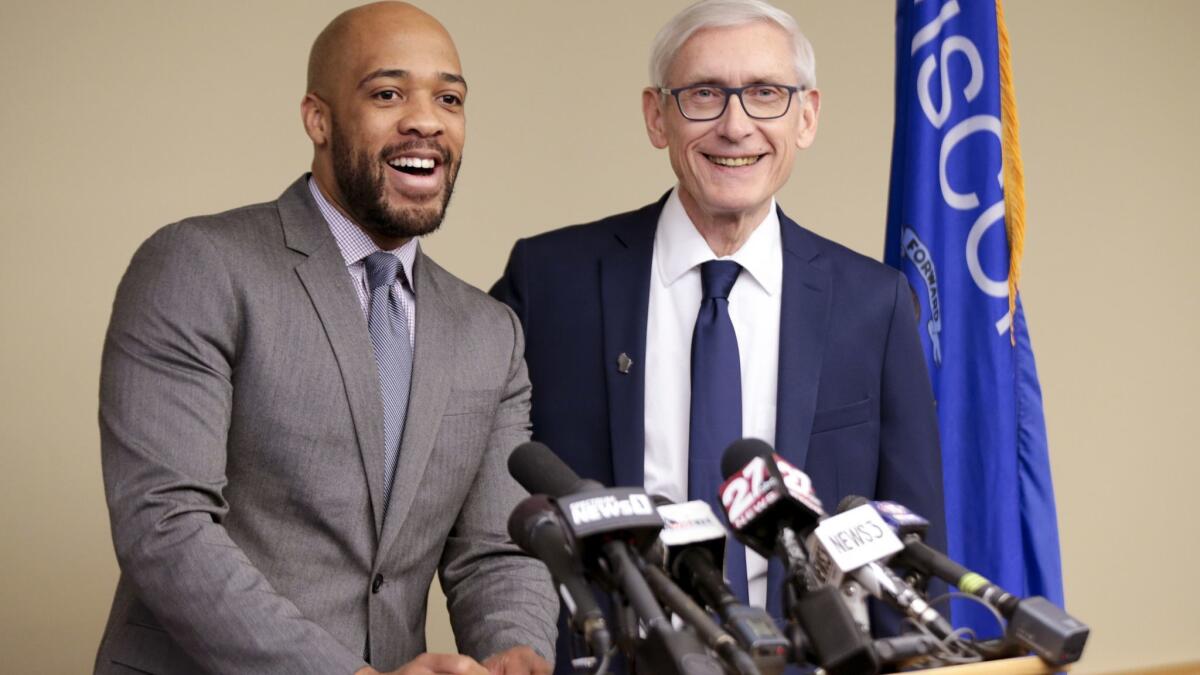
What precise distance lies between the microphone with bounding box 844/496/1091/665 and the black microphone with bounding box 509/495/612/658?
0.34 meters

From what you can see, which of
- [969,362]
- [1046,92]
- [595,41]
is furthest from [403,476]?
[1046,92]

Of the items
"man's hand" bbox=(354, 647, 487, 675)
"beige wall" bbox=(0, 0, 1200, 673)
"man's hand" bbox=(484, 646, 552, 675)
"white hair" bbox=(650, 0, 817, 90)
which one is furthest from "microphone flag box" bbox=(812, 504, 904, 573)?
"beige wall" bbox=(0, 0, 1200, 673)

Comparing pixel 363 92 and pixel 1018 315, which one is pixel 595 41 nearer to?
pixel 1018 315

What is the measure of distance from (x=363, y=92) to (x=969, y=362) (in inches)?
55.0

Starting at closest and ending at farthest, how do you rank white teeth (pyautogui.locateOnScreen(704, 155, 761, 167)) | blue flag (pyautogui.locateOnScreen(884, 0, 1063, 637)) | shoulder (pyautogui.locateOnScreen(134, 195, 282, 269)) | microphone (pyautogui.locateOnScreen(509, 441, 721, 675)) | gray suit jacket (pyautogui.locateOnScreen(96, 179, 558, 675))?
microphone (pyautogui.locateOnScreen(509, 441, 721, 675)) < gray suit jacket (pyautogui.locateOnScreen(96, 179, 558, 675)) < shoulder (pyautogui.locateOnScreen(134, 195, 282, 269)) < white teeth (pyautogui.locateOnScreen(704, 155, 761, 167)) < blue flag (pyautogui.locateOnScreen(884, 0, 1063, 637))

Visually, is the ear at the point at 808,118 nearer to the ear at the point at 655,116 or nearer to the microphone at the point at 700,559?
the ear at the point at 655,116

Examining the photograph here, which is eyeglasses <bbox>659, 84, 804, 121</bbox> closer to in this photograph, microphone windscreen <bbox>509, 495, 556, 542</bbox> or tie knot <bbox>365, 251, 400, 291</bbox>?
tie knot <bbox>365, 251, 400, 291</bbox>

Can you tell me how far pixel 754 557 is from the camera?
2.21 m

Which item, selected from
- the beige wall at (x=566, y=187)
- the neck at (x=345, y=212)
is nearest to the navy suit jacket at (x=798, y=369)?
the neck at (x=345, y=212)

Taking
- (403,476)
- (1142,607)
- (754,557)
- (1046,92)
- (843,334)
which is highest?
(1046,92)

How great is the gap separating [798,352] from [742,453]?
2.75ft

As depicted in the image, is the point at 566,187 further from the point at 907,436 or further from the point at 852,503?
the point at 852,503

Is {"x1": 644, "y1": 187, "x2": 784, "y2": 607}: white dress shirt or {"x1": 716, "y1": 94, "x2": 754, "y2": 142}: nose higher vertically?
{"x1": 716, "y1": 94, "x2": 754, "y2": 142}: nose

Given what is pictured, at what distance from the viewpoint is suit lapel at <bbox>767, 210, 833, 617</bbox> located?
2.20m
